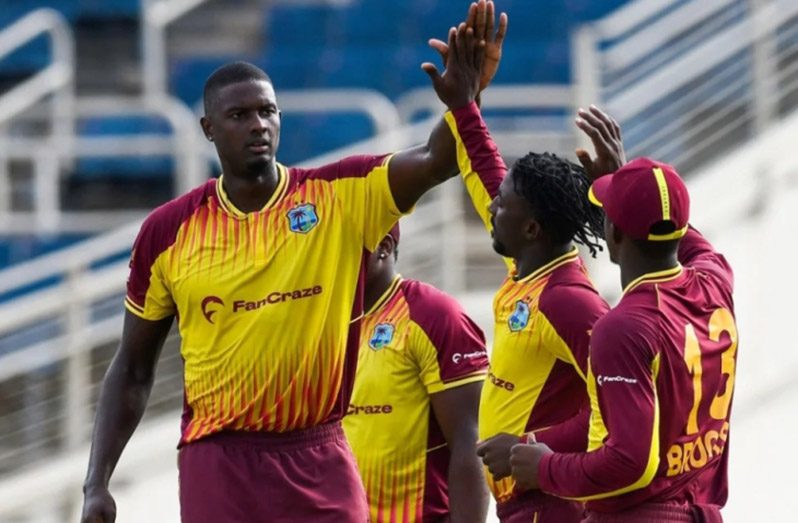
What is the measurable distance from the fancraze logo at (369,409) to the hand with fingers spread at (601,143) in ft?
3.84

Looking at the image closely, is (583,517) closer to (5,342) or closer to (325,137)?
(5,342)

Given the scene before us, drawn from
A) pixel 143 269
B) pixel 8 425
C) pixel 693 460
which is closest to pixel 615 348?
pixel 693 460

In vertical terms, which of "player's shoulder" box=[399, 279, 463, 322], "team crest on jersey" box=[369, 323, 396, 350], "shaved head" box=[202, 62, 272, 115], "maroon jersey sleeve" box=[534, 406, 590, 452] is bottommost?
"maroon jersey sleeve" box=[534, 406, 590, 452]

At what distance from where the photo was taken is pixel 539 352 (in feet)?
17.1

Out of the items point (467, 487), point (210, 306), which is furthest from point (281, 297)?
point (467, 487)

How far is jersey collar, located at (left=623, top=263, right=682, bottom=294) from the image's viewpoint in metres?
4.52

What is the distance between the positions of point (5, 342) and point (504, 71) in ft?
15.6

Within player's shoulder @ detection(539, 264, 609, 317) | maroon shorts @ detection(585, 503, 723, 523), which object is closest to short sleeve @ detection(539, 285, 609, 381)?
player's shoulder @ detection(539, 264, 609, 317)

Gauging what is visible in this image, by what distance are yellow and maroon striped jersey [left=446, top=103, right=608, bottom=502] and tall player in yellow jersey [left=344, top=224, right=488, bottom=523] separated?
0.48 metres

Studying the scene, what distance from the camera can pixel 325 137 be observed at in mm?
12969

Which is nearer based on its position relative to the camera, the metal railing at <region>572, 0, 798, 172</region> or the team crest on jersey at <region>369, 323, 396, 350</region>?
the team crest on jersey at <region>369, 323, 396, 350</region>

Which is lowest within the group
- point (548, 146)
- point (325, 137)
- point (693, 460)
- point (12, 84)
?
point (693, 460)

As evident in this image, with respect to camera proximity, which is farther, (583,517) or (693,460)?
(583,517)

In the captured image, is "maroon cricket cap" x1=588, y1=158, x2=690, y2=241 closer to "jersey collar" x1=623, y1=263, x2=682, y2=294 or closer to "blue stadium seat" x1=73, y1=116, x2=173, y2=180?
"jersey collar" x1=623, y1=263, x2=682, y2=294
